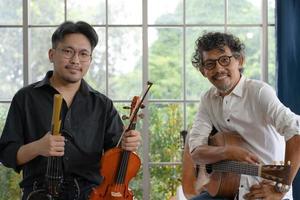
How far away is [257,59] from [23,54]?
1633 millimetres

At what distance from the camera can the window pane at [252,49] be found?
3576 mm

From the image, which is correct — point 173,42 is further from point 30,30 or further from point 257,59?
point 30,30

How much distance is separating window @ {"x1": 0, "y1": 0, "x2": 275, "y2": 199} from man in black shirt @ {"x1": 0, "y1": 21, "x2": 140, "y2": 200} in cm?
132

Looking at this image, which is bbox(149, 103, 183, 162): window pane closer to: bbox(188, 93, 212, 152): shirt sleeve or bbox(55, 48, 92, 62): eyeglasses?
bbox(188, 93, 212, 152): shirt sleeve

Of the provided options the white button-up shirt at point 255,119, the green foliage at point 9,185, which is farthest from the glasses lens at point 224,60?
the green foliage at point 9,185

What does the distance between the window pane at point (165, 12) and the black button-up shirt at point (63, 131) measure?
4.78 ft

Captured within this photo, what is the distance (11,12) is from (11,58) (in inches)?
12.7

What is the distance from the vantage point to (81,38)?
215 centimetres

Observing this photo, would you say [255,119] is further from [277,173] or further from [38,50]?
[38,50]

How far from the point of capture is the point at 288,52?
3303 millimetres

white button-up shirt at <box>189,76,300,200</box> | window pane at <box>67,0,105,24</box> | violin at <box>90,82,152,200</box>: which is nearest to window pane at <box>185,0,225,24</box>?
window pane at <box>67,0,105,24</box>

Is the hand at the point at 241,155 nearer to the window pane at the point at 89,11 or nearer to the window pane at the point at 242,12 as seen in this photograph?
the window pane at the point at 242,12

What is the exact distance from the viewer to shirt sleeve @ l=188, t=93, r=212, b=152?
2.34m

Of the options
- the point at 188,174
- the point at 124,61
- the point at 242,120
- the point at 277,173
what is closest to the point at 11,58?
the point at 124,61
